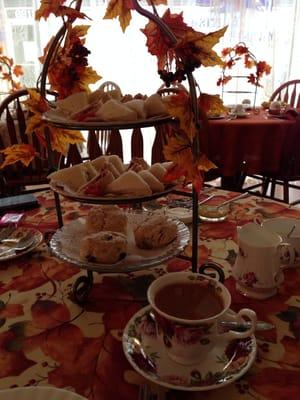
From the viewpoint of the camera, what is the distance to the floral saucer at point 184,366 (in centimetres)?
49

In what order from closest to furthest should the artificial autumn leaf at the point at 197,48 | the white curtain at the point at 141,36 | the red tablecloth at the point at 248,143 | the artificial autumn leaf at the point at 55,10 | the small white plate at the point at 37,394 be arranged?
the small white plate at the point at 37,394 < the artificial autumn leaf at the point at 197,48 < the artificial autumn leaf at the point at 55,10 < the red tablecloth at the point at 248,143 < the white curtain at the point at 141,36

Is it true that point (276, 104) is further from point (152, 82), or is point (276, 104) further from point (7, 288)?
point (7, 288)

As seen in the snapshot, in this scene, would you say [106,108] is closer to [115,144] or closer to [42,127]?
[42,127]

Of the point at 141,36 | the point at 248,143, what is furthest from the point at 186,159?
the point at 141,36

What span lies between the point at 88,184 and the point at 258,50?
3.36 meters

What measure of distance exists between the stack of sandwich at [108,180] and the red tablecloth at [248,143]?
57.7 inches

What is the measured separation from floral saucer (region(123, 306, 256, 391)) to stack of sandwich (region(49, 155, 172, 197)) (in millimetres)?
206

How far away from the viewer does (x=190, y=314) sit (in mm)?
541

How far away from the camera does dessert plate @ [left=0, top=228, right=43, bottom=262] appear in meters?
0.81

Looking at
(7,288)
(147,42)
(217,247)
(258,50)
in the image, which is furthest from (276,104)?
(7,288)

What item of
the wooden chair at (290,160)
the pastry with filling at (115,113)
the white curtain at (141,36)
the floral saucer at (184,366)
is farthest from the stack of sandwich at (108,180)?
the white curtain at (141,36)

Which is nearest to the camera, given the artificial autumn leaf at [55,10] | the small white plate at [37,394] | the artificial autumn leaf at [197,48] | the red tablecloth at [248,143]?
the small white plate at [37,394]

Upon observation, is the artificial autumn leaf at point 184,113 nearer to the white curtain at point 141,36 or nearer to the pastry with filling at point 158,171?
A: the pastry with filling at point 158,171

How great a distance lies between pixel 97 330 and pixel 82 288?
101 millimetres
